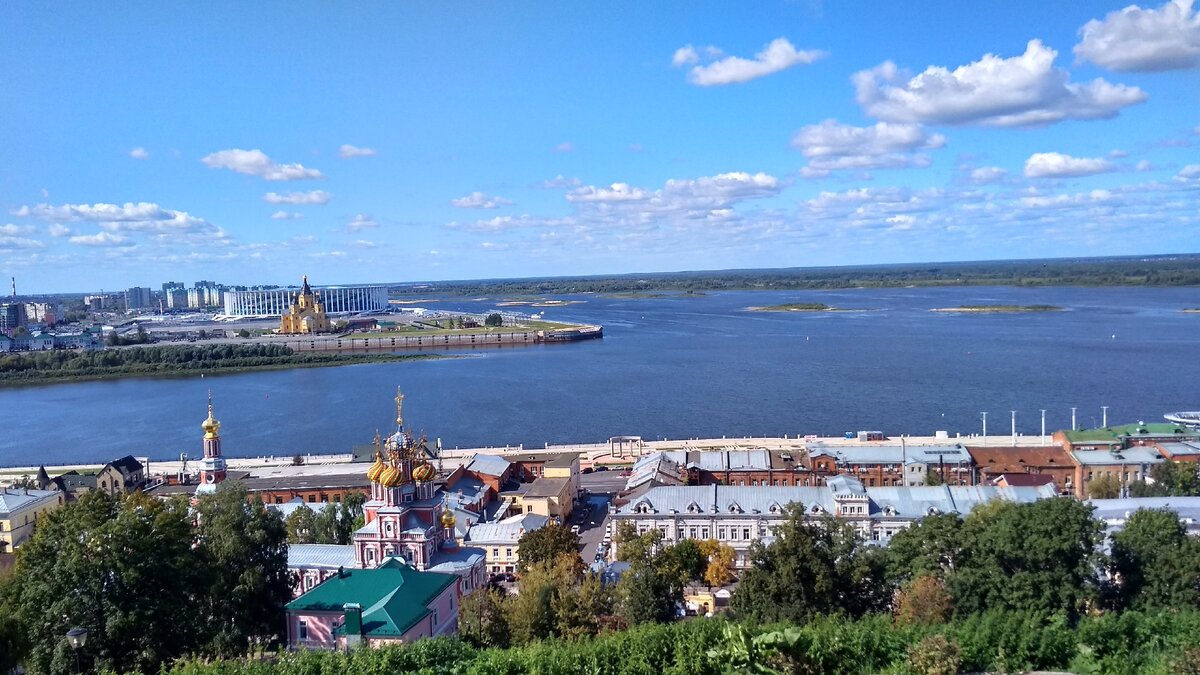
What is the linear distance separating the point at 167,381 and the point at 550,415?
92.3ft

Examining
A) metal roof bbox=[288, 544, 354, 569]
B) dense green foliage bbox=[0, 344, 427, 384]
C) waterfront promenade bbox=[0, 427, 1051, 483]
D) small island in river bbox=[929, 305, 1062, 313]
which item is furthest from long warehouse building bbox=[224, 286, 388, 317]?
metal roof bbox=[288, 544, 354, 569]

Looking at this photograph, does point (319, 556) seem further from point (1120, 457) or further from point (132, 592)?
point (1120, 457)

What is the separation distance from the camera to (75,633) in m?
7.70

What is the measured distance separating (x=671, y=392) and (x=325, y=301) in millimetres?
72586

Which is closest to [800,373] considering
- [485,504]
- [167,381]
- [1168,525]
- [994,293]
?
[485,504]

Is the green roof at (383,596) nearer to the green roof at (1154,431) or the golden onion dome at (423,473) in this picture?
the golden onion dome at (423,473)

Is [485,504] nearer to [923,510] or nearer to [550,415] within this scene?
[923,510]

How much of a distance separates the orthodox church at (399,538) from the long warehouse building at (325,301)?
9090cm

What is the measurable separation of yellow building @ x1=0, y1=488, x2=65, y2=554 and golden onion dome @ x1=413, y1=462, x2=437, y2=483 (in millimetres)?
8028

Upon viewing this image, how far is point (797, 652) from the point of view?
7.25 m

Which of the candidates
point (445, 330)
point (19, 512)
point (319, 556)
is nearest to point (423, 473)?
point (319, 556)

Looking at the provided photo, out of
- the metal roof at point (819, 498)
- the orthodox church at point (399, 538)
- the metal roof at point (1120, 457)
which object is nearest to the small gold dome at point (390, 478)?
the orthodox church at point (399, 538)

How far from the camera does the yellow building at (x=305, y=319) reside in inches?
2997

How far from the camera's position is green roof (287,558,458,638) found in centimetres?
1030
